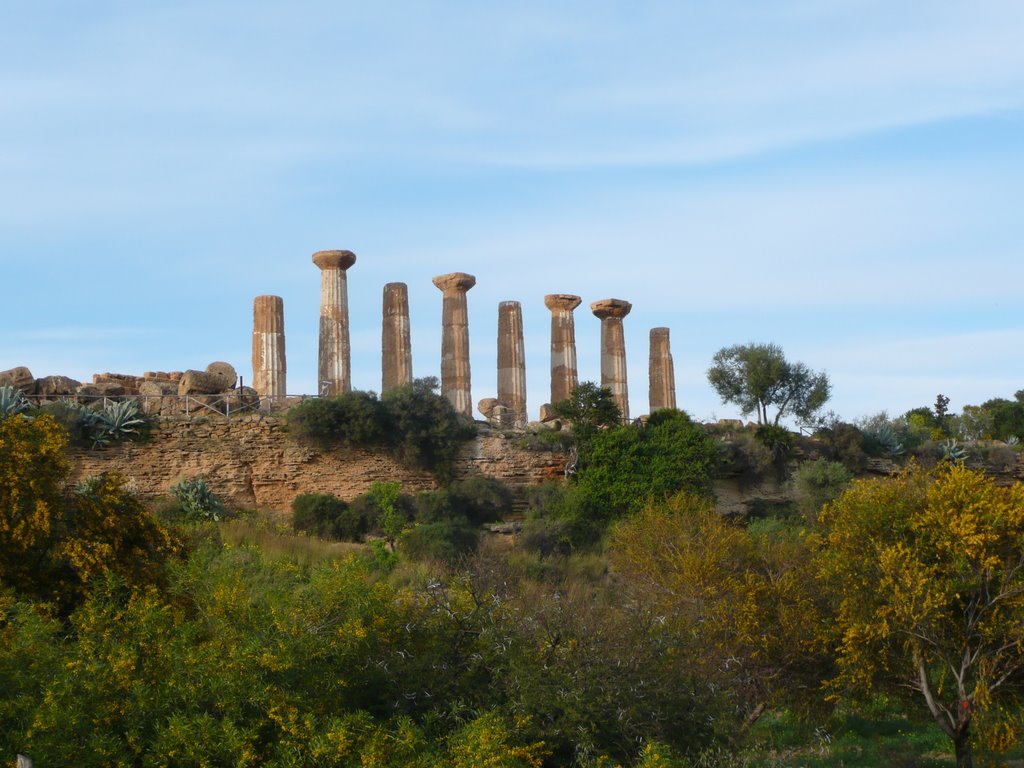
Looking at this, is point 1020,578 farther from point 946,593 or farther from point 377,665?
point 377,665

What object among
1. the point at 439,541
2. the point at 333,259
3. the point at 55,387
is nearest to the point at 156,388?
the point at 55,387

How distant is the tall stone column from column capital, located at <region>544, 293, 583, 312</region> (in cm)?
228

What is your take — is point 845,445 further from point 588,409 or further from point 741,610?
point 741,610

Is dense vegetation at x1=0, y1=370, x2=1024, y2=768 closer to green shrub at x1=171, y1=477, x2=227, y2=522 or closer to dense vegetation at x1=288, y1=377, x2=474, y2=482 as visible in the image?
green shrub at x1=171, y1=477, x2=227, y2=522

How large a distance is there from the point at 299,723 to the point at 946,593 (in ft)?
26.1

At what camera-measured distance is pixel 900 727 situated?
1969 cm

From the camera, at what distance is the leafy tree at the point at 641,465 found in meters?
29.3

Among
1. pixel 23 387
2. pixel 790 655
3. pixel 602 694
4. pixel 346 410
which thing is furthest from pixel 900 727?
pixel 23 387

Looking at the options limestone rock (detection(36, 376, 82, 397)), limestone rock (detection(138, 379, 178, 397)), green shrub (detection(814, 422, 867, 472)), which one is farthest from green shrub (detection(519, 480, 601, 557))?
limestone rock (detection(36, 376, 82, 397))

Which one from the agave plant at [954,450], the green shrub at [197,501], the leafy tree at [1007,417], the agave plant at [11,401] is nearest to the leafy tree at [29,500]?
the green shrub at [197,501]

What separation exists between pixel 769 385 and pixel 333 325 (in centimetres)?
1132

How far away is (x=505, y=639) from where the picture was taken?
12.8 m

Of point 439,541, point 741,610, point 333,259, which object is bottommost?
point 741,610

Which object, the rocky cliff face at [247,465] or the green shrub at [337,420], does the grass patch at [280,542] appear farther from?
the green shrub at [337,420]
